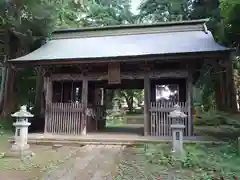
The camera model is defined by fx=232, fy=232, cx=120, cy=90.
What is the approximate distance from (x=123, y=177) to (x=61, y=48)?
7.70m

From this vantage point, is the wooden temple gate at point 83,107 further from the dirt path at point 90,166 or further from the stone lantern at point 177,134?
the dirt path at point 90,166

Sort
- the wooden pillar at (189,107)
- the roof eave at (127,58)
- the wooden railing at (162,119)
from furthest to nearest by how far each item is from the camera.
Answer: the wooden railing at (162,119) < the wooden pillar at (189,107) < the roof eave at (127,58)

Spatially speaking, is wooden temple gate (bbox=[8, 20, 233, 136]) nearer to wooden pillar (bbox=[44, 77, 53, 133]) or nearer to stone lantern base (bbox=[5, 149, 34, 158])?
wooden pillar (bbox=[44, 77, 53, 133])

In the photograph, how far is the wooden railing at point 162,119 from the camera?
27.7 ft

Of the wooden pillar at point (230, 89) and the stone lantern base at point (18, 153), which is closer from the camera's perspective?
the stone lantern base at point (18, 153)

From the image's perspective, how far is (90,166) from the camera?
17.0 feet

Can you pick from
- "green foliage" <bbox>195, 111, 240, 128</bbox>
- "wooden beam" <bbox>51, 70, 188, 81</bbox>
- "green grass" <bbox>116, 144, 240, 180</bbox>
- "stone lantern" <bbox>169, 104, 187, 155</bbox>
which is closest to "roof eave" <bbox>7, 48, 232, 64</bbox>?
"wooden beam" <bbox>51, 70, 188, 81</bbox>

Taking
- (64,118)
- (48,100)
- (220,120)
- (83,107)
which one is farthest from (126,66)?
(220,120)

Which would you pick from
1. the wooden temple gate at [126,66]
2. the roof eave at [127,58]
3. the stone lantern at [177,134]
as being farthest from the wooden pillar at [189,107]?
the stone lantern at [177,134]

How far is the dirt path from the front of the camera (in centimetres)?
453

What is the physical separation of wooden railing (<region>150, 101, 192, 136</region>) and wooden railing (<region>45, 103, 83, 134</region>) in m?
2.80

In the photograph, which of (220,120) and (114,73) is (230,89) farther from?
(114,73)

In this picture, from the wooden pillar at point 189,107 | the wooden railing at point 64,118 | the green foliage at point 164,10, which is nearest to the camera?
the wooden pillar at point 189,107

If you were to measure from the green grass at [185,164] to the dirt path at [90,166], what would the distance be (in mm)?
265
